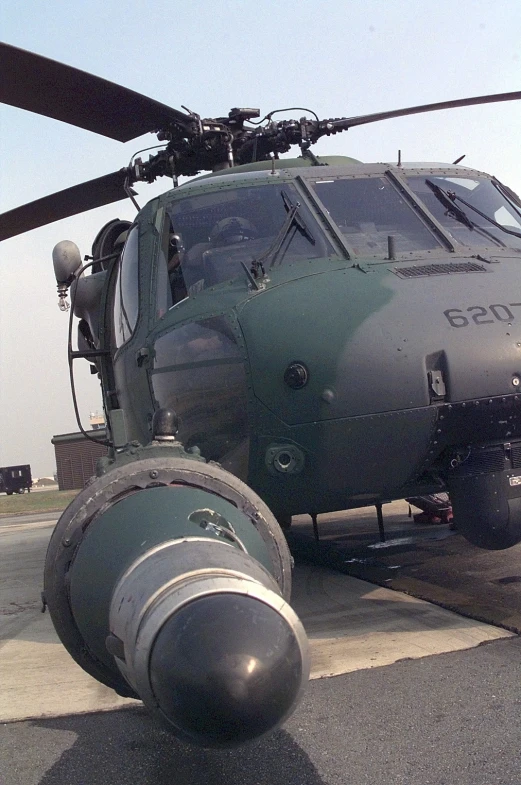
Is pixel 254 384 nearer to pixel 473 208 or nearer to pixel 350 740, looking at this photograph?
pixel 350 740

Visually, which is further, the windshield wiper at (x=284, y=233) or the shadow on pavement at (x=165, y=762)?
the windshield wiper at (x=284, y=233)

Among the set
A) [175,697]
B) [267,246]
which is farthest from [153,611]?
[267,246]

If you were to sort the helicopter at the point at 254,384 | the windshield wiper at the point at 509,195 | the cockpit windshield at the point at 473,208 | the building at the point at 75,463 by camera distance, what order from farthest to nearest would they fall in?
1. the building at the point at 75,463
2. the windshield wiper at the point at 509,195
3. the cockpit windshield at the point at 473,208
4. the helicopter at the point at 254,384

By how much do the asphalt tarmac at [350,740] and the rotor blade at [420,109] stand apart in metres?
4.40

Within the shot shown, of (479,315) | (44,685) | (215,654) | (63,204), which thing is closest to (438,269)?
(479,315)

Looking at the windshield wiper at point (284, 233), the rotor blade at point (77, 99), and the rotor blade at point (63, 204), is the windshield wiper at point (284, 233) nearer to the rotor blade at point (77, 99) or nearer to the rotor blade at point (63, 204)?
the rotor blade at point (77, 99)

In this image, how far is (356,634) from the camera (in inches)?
172

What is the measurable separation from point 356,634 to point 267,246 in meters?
2.21

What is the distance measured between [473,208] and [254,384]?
7.36 ft

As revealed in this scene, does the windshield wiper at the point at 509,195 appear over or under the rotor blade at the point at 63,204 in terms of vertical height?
under

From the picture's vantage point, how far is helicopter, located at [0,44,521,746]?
1.76 m

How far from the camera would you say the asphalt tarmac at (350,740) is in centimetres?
259

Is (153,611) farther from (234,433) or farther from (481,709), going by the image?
(234,433)

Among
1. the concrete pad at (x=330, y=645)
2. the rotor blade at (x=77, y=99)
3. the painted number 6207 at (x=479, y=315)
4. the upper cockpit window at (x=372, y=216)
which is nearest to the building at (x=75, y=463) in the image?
the rotor blade at (x=77, y=99)
